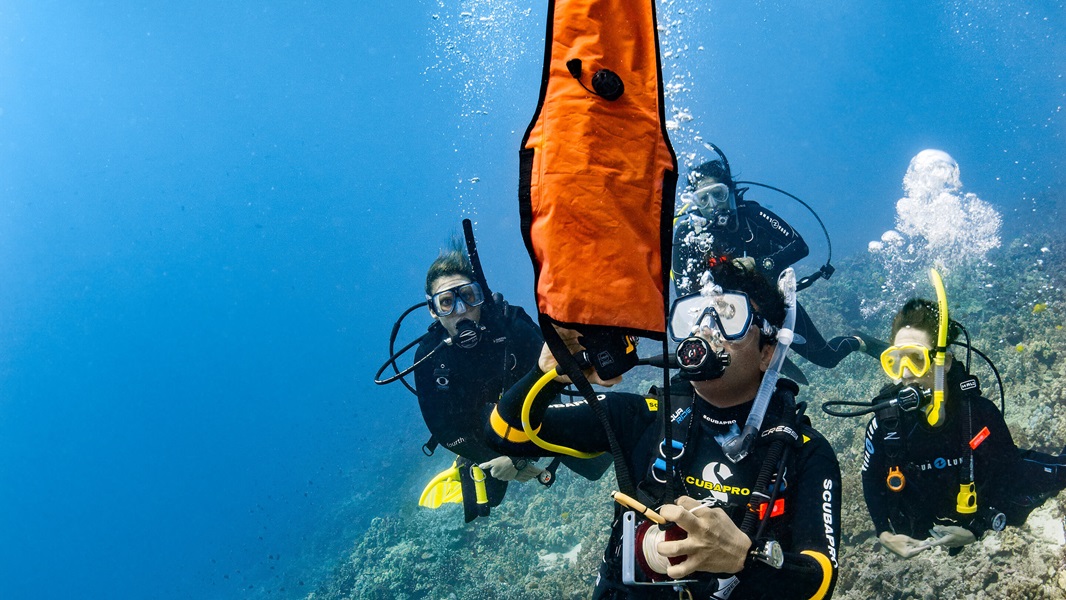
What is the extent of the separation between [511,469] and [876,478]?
10.1 feet

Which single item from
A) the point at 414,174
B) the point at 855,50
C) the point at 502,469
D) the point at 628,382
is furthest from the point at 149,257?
the point at 855,50

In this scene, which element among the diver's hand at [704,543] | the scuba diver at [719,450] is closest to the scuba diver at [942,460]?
the scuba diver at [719,450]

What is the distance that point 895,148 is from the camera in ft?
367

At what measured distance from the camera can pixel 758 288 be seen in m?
3.27

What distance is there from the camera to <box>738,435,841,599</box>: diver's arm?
6.68ft

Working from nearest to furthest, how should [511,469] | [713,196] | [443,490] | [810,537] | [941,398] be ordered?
1. [810,537]
2. [941,398]
3. [511,469]
4. [443,490]
5. [713,196]

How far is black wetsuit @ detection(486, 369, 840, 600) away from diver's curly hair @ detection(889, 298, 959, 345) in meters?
2.47

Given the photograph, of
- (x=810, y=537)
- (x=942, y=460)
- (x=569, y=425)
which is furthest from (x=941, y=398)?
(x=569, y=425)

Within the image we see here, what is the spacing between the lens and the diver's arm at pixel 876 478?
4.16 metres

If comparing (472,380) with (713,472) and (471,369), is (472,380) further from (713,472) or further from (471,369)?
(713,472)

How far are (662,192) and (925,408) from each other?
365 cm

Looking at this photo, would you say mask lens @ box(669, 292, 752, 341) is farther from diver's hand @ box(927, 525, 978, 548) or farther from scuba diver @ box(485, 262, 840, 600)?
diver's hand @ box(927, 525, 978, 548)

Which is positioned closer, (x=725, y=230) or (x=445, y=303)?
(x=445, y=303)

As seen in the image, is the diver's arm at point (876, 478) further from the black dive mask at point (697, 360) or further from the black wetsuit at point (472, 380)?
the black wetsuit at point (472, 380)
